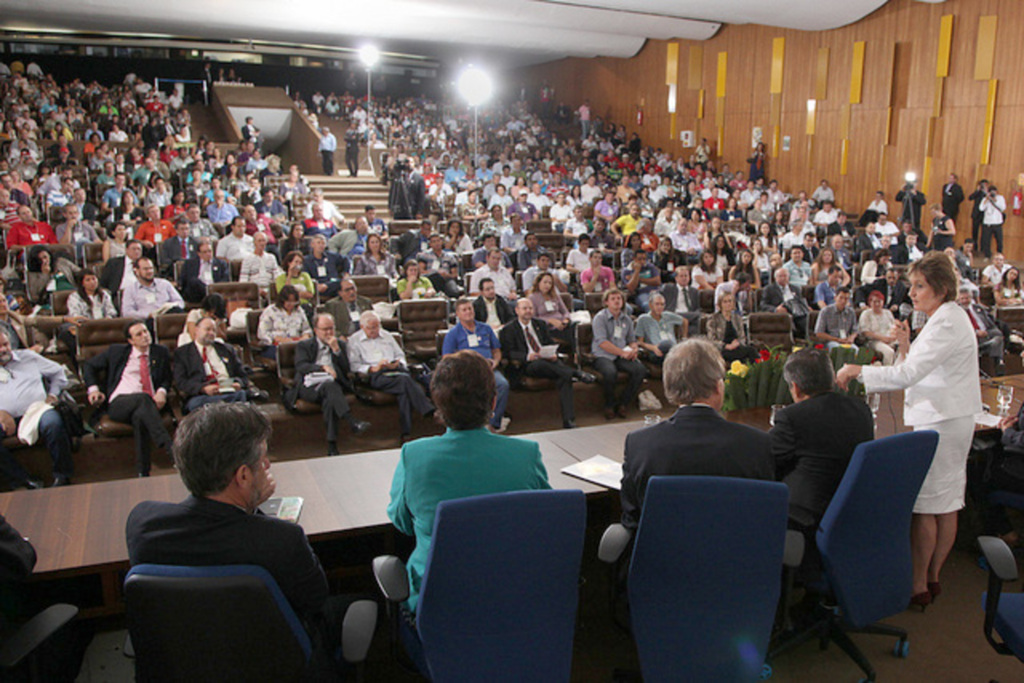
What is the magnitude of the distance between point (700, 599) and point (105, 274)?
6.65 meters

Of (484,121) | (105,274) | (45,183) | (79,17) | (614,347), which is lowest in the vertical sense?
(614,347)

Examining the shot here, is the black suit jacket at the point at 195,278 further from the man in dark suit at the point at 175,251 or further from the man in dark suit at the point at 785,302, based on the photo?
the man in dark suit at the point at 785,302

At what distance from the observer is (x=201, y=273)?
7738mm

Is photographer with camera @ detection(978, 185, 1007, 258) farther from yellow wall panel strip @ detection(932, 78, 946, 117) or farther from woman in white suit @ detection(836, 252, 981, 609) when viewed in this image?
woman in white suit @ detection(836, 252, 981, 609)

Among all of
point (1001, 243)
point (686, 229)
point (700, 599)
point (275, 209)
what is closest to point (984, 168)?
point (1001, 243)

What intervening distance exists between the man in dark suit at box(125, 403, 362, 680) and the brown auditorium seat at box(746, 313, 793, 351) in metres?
5.95

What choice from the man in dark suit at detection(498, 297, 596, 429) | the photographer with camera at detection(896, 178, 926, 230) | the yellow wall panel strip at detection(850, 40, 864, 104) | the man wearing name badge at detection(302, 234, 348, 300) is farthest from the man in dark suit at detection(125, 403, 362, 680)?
the yellow wall panel strip at detection(850, 40, 864, 104)

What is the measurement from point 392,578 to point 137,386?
11.4ft

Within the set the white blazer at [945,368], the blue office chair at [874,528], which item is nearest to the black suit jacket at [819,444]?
the blue office chair at [874,528]

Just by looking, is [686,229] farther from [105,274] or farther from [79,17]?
[79,17]

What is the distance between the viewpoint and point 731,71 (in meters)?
17.0

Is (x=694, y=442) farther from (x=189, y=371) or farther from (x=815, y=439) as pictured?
(x=189, y=371)

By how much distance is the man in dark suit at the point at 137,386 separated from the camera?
4746mm

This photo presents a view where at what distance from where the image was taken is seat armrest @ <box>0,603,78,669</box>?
1778 mm
